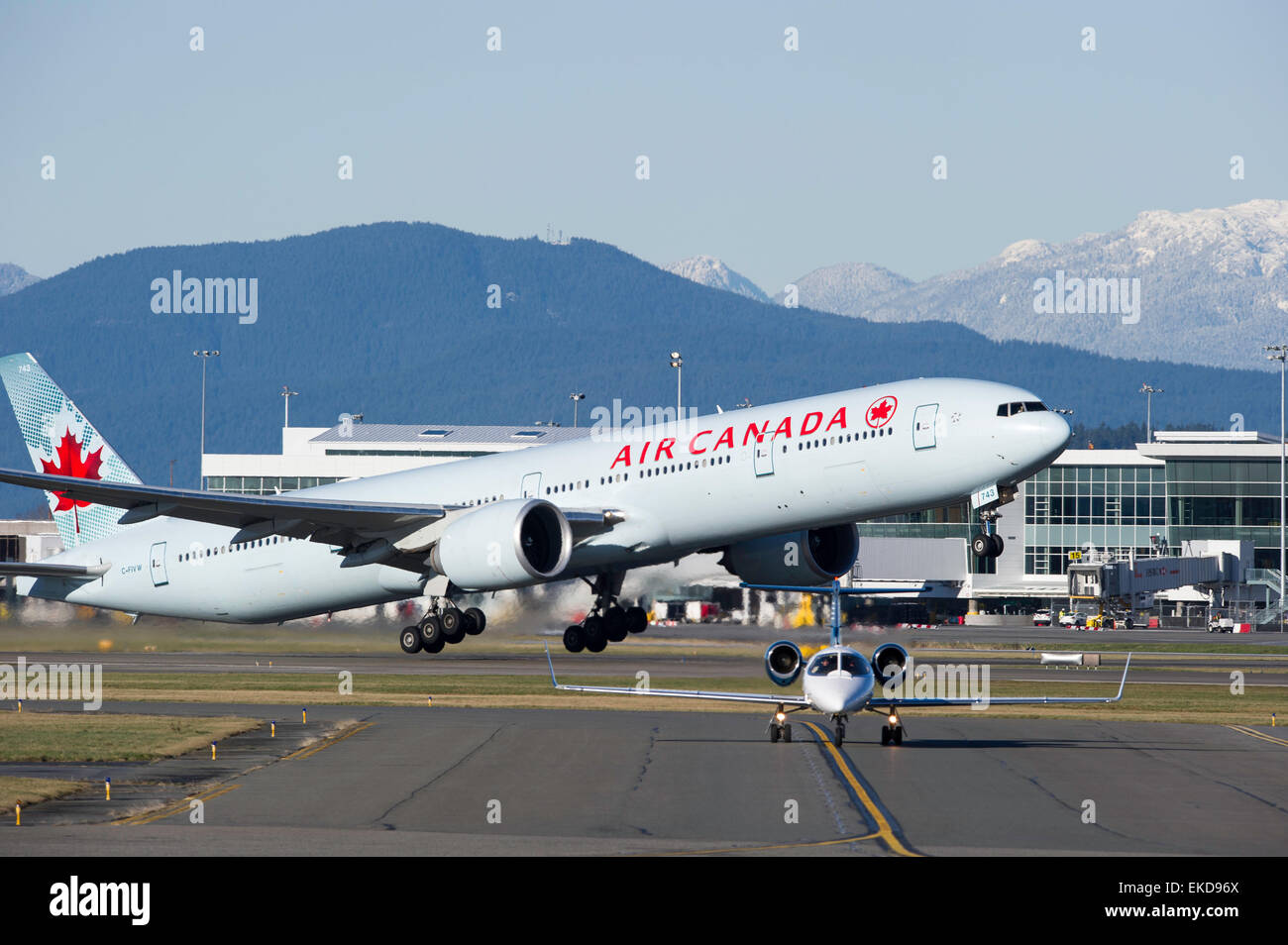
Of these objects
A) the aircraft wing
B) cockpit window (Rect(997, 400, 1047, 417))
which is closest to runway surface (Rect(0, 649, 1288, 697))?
the aircraft wing

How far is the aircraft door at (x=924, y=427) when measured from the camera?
3988 centimetres

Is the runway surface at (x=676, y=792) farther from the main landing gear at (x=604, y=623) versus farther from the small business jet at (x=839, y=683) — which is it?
the main landing gear at (x=604, y=623)

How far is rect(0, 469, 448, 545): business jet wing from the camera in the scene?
42438mm

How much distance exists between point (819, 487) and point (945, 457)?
347 centimetres

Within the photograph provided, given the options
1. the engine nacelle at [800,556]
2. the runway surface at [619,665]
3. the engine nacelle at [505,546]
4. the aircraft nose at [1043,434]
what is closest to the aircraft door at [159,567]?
the runway surface at [619,665]

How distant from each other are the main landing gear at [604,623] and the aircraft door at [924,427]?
13.9m

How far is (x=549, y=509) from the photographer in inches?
1727

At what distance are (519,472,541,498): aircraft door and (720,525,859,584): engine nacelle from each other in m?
6.39

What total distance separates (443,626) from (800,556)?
36.2ft

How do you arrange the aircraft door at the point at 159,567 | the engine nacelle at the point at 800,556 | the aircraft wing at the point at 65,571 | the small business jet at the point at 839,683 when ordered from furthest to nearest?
the aircraft door at the point at 159,567
the aircraft wing at the point at 65,571
the engine nacelle at the point at 800,556
the small business jet at the point at 839,683

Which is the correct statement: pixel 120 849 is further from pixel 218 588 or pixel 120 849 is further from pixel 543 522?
pixel 218 588

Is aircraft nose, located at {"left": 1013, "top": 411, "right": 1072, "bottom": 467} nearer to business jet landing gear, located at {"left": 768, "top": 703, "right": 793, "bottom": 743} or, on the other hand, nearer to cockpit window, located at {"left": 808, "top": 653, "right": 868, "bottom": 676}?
cockpit window, located at {"left": 808, "top": 653, "right": 868, "bottom": 676}

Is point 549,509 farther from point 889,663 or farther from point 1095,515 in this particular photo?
point 1095,515

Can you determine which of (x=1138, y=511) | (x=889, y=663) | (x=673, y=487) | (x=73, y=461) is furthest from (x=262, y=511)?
(x=1138, y=511)
